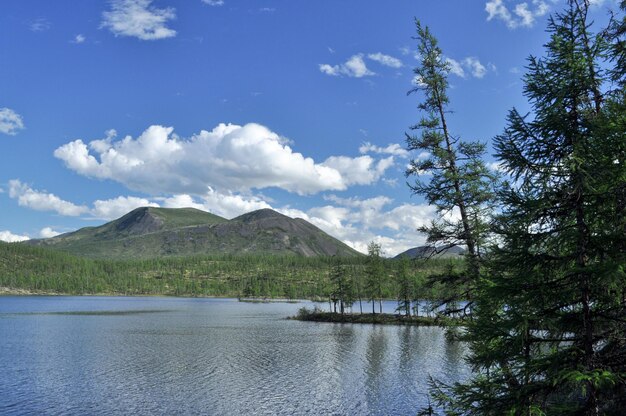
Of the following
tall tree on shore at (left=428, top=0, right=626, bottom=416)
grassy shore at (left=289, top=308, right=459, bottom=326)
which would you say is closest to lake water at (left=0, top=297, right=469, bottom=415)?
grassy shore at (left=289, top=308, right=459, bottom=326)

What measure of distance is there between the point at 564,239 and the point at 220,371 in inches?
1708

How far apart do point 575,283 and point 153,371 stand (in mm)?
45273

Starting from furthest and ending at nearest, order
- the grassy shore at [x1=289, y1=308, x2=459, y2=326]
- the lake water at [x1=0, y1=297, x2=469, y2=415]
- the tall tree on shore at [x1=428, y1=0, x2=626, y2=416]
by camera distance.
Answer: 1. the grassy shore at [x1=289, y1=308, x2=459, y2=326]
2. the lake water at [x1=0, y1=297, x2=469, y2=415]
3. the tall tree on shore at [x1=428, y1=0, x2=626, y2=416]

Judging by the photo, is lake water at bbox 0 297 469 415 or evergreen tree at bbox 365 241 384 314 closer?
lake water at bbox 0 297 469 415

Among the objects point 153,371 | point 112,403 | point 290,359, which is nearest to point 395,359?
point 290,359

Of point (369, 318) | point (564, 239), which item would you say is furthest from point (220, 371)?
point (369, 318)

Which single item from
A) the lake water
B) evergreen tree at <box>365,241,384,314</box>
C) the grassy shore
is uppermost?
evergreen tree at <box>365,241,384,314</box>

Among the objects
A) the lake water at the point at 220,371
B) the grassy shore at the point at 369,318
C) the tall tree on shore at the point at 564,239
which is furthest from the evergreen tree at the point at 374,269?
the tall tree on shore at the point at 564,239

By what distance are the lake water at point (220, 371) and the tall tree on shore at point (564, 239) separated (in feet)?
77.2

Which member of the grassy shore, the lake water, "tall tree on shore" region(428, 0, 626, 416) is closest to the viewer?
"tall tree on shore" region(428, 0, 626, 416)

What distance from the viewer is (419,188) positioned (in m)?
19.3

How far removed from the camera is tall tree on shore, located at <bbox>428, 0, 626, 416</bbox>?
10.4 meters

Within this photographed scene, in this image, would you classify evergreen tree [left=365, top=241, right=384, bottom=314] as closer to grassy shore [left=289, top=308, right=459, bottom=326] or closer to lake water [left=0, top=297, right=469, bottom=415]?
grassy shore [left=289, top=308, right=459, bottom=326]

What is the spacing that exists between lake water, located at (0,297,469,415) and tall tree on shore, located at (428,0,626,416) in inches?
926
